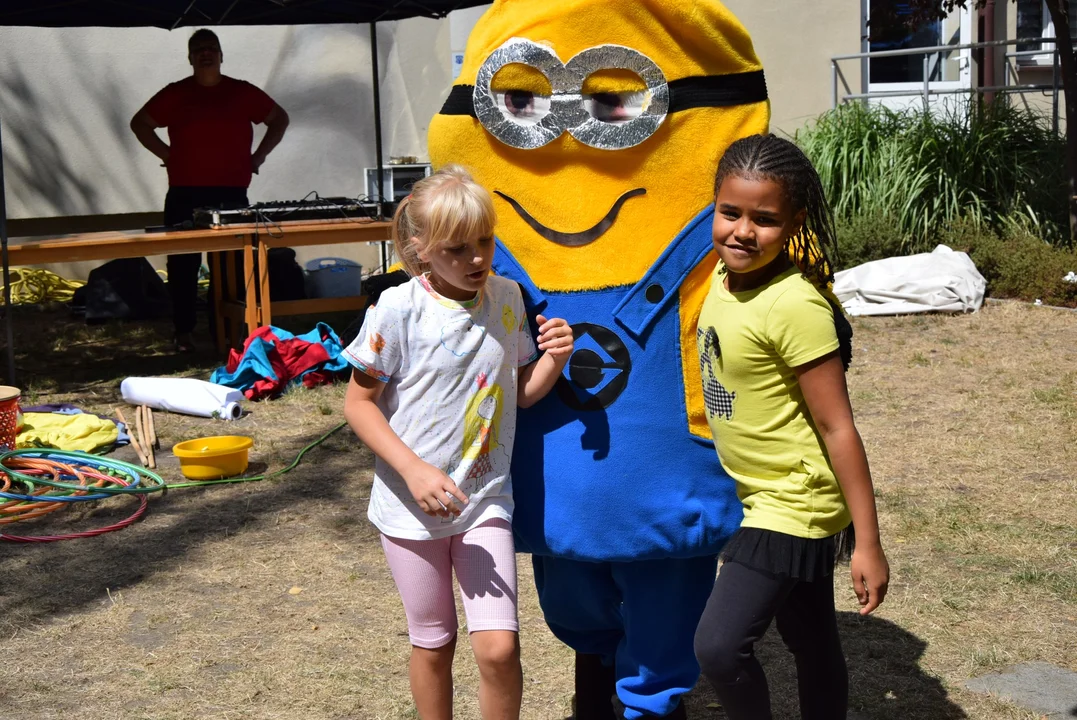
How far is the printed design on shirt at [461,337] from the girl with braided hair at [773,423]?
1.47 feet

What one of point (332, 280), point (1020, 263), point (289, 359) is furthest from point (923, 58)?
point (289, 359)

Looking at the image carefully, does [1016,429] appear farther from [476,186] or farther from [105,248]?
[105,248]

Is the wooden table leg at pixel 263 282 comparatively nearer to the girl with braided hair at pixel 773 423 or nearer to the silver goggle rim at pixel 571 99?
the silver goggle rim at pixel 571 99

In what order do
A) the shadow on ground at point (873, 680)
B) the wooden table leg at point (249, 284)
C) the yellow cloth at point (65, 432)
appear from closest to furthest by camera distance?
the shadow on ground at point (873, 680)
the yellow cloth at point (65, 432)
the wooden table leg at point (249, 284)

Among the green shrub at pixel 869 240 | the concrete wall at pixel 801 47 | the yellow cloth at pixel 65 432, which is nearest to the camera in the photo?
the yellow cloth at pixel 65 432

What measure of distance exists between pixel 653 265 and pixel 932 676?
151 centimetres

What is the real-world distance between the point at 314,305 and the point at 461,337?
5.41 m

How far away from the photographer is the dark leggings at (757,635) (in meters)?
2.09

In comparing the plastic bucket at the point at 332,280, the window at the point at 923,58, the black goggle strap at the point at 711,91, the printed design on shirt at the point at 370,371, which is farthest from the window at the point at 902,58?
the printed design on shirt at the point at 370,371

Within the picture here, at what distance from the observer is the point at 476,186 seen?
2.25 meters

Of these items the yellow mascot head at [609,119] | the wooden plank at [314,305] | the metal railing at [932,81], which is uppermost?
the metal railing at [932,81]

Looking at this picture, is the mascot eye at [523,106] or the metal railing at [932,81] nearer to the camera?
the mascot eye at [523,106]

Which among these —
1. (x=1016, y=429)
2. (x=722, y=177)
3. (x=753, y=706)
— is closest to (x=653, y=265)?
(x=722, y=177)

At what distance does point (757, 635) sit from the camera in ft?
Answer: 6.93
